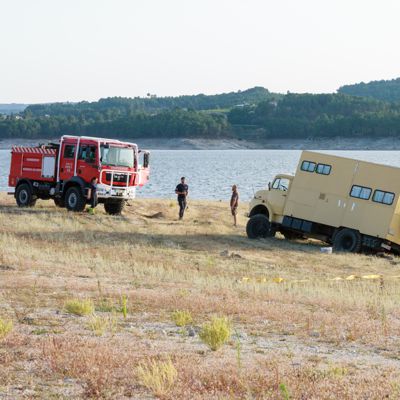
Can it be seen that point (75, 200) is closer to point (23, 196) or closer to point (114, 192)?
point (114, 192)

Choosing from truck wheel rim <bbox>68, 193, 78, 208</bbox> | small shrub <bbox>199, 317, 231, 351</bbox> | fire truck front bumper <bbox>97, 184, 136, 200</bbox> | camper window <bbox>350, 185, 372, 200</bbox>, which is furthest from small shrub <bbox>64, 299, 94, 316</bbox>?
truck wheel rim <bbox>68, 193, 78, 208</bbox>

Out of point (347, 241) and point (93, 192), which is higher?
point (93, 192)

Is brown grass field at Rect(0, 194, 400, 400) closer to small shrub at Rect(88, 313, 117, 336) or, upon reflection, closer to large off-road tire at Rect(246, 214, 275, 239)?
small shrub at Rect(88, 313, 117, 336)

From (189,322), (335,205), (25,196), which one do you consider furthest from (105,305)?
(25,196)

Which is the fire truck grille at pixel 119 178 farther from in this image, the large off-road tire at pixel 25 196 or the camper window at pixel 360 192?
the camper window at pixel 360 192

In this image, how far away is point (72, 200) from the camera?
33875mm

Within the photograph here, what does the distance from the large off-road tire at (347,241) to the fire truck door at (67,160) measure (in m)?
10.9

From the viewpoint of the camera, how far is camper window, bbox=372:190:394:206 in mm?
28205

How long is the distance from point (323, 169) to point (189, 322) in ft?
57.8

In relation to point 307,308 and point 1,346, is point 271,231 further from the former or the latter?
point 1,346

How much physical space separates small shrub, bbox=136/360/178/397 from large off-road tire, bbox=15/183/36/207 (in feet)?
89.2

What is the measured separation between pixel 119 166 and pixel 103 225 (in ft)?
11.8

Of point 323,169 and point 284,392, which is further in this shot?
point 323,169

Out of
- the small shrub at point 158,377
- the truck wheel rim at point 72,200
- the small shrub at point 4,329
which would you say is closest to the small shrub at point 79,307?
the small shrub at point 4,329
